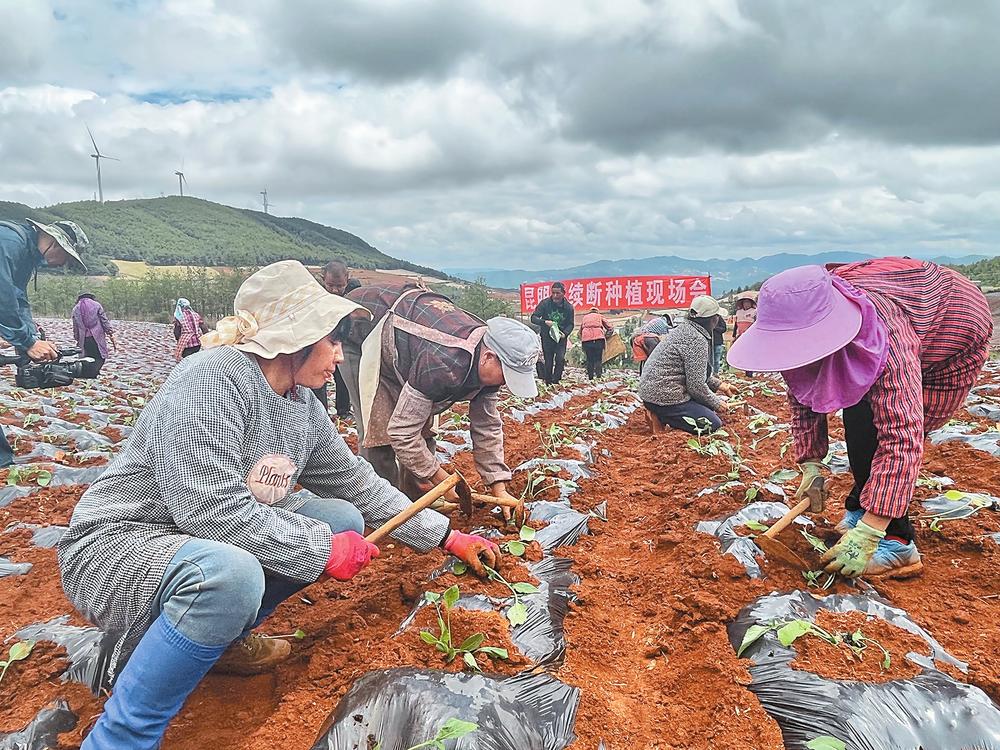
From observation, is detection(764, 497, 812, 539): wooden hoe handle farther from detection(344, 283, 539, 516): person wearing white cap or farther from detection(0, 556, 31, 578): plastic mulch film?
detection(0, 556, 31, 578): plastic mulch film

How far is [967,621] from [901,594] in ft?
0.61

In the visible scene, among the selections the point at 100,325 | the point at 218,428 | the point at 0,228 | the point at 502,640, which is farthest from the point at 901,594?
the point at 100,325

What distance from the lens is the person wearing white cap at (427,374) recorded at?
262cm

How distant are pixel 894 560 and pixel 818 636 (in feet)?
1.98

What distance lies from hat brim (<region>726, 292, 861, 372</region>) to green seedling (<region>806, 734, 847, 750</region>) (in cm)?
91

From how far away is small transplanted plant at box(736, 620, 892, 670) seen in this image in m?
1.62

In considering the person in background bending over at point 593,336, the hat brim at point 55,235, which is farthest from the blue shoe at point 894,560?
→ the person in background bending over at point 593,336

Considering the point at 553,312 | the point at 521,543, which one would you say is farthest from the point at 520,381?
the point at 553,312

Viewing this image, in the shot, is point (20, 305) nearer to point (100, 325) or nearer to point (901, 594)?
point (100, 325)

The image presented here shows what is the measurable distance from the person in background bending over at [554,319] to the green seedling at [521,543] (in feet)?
19.4

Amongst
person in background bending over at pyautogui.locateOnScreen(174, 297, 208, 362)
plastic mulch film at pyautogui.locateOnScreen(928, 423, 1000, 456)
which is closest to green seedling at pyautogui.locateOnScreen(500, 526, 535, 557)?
plastic mulch film at pyautogui.locateOnScreen(928, 423, 1000, 456)

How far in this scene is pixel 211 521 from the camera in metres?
1.55

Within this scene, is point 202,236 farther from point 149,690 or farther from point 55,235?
point 149,690

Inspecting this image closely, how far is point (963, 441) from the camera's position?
3.70 m
